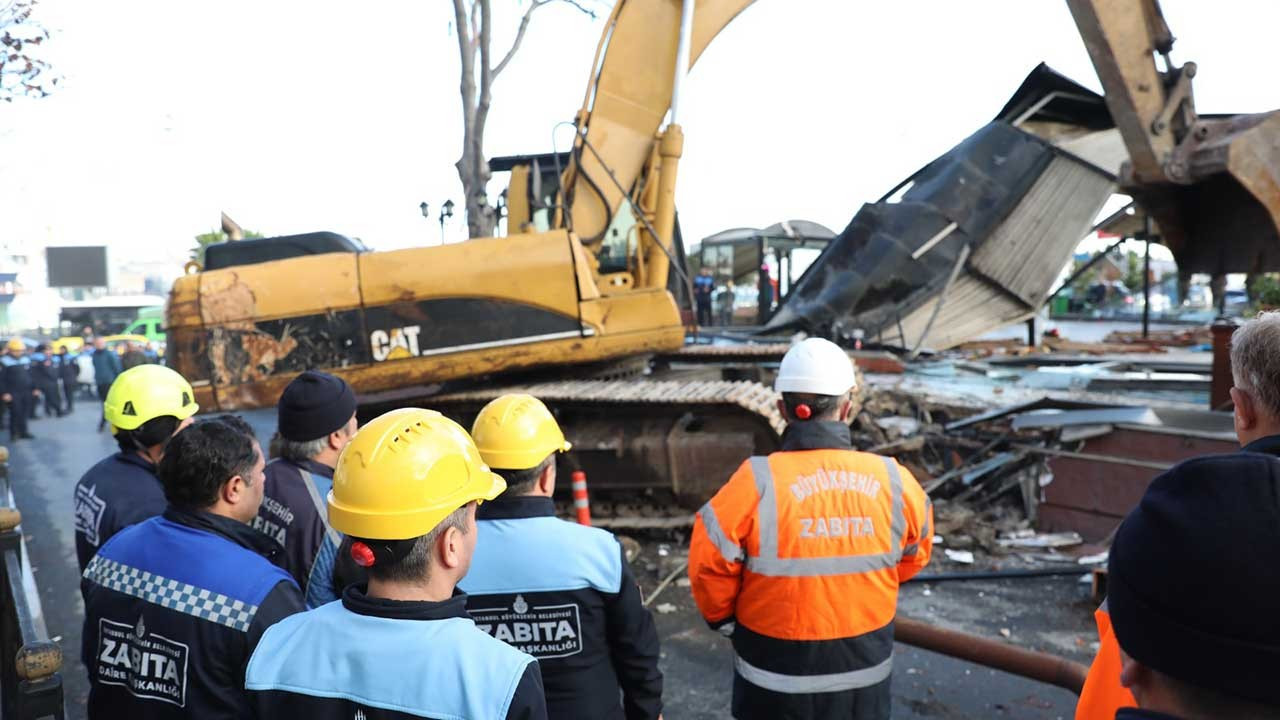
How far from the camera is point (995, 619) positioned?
504cm

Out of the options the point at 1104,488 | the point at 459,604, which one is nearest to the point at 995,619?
the point at 1104,488

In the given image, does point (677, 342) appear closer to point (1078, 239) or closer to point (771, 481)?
point (771, 481)

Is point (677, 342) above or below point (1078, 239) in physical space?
below

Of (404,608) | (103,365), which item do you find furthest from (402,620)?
(103,365)

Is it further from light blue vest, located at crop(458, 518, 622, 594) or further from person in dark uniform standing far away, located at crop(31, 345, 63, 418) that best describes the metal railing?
person in dark uniform standing far away, located at crop(31, 345, 63, 418)

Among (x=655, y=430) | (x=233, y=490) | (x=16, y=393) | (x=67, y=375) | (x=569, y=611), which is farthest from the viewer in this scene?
(x=67, y=375)

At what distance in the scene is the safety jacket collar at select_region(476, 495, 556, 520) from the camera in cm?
236

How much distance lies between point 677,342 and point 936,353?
8962mm

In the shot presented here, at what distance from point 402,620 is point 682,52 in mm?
6543

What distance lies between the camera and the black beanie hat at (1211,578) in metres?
0.94

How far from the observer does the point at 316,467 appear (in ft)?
10.2

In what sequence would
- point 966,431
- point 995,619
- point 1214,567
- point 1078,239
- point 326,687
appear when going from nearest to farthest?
point 1214,567 → point 326,687 → point 995,619 → point 966,431 → point 1078,239

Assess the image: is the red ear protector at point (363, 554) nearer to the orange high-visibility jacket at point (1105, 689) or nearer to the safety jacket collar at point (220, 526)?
the safety jacket collar at point (220, 526)

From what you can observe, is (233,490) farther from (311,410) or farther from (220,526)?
(311,410)
